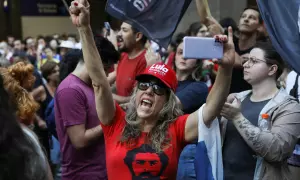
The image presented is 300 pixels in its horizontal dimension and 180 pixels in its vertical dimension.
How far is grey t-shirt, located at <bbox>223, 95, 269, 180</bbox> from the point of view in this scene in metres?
3.89

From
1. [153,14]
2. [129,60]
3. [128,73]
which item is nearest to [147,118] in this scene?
[153,14]

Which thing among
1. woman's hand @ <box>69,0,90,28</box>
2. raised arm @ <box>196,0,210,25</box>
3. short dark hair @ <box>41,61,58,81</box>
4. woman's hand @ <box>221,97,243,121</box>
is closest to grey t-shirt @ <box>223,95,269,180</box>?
woman's hand @ <box>221,97,243,121</box>

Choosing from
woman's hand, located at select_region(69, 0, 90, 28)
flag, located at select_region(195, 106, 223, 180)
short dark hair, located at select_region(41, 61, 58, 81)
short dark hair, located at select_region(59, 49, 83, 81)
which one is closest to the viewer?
woman's hand, located at select_region(69, 0, 90, 28)

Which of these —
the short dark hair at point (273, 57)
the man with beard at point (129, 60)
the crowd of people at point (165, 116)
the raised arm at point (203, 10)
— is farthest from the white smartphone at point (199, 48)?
the man with beard at point (129, 60)

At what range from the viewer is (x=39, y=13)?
81.6 feet

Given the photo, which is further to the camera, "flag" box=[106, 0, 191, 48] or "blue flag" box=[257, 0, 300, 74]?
"flag" box=[106, 0, 191, 48]

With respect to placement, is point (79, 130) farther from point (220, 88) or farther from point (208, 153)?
point (220, 88)

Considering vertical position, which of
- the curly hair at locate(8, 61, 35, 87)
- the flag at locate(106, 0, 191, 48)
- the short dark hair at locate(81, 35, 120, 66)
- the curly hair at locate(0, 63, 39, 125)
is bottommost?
the curly hair at locate(0, 63, 39, 125)

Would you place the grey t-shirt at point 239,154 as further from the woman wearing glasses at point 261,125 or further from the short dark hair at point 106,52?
the short dark hair at point 106,52

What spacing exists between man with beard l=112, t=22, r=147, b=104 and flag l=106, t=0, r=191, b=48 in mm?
846

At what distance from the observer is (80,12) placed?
3352mm

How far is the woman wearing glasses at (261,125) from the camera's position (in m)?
3.73

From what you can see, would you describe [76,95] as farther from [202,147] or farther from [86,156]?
[202,147]

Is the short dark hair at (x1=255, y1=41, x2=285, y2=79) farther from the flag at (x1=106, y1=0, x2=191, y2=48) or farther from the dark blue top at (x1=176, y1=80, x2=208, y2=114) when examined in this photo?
the flag at (x1=106, y1=0, x2=191, y2=48)
